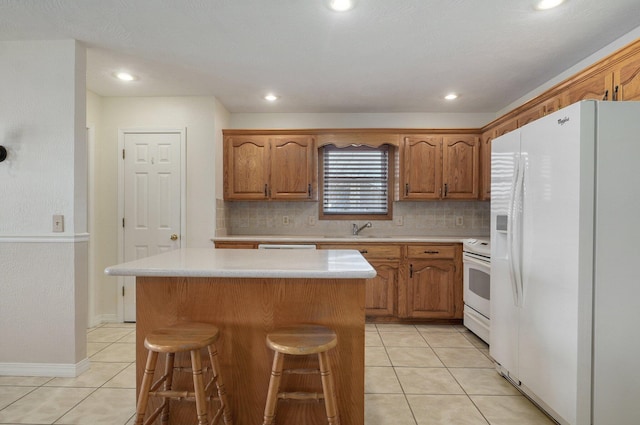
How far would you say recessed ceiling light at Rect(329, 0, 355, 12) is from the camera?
1.95m

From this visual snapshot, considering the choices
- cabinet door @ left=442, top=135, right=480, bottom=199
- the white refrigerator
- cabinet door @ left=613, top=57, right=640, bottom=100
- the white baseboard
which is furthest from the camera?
cabinet door @ left=442, top=135, right=480, bottom=199

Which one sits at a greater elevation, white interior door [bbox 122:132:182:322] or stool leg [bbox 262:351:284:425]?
white interior door [bbox 122:132:182:322]

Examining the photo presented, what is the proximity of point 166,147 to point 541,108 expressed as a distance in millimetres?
3637

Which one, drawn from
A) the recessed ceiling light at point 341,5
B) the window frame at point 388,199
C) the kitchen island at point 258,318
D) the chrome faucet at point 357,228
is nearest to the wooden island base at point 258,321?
the kitchen island at point 258,318

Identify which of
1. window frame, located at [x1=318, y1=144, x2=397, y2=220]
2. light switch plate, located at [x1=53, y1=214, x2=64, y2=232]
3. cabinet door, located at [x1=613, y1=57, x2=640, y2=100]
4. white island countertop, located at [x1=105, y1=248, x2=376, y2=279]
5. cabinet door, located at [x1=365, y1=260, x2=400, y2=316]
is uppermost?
cabinet door, located at [x1=613, y1=57, x2=640, y2=100]

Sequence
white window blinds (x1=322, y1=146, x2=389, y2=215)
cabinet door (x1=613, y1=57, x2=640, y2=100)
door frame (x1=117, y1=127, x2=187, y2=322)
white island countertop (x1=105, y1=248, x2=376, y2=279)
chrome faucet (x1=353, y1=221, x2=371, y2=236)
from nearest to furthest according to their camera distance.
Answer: white island countertop (x1=105, y1=248, x2=376, y2=279) < cabinet door (x1=613, y1=57, x2=640, y2=100) < door frame (x1=117, y1=127, x2=187, y2=322) < chrome faucet (x1=353, y1=221, x2=371, y2=236) < white window blinds (x1=322, y1=146, x2=389, y2=215)

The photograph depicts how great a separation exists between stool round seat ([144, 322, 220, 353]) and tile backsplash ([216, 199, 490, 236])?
2.61 m

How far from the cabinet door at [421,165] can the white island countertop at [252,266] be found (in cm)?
214

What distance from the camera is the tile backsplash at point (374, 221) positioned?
4.19 m

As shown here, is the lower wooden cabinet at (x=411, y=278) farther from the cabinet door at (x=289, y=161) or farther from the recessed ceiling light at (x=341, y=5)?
the recessed ceiling light at (x=341, y=5)

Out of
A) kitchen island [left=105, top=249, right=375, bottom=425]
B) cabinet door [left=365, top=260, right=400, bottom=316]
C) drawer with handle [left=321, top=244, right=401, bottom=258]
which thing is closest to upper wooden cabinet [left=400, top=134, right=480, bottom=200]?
drawer with handle [left=321, top=244, right=401, bottom=258]

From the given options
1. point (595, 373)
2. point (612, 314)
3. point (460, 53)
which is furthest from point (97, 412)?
point (460, 53)

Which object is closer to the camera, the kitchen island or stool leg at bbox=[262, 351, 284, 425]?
stool leg at bbox=[262, 351, 284, 425]

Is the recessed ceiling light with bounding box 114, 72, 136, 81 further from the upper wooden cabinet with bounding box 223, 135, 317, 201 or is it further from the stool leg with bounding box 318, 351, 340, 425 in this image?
the stool leg with bounding box 318, 351, 340, 425
